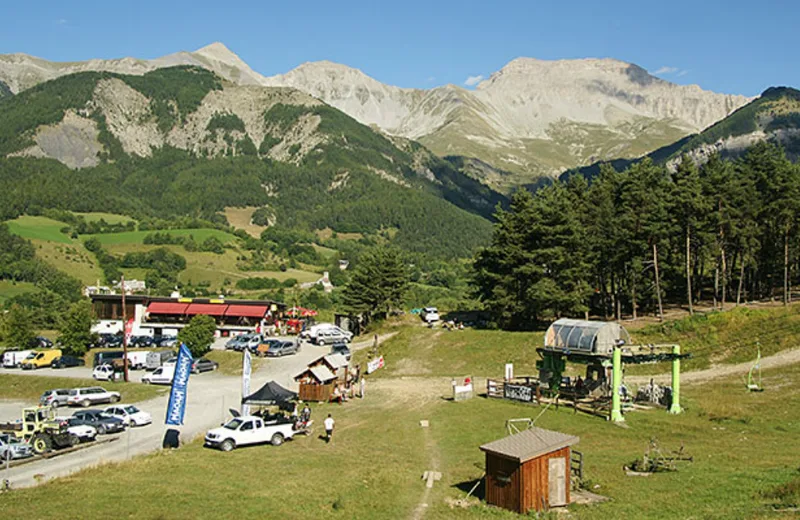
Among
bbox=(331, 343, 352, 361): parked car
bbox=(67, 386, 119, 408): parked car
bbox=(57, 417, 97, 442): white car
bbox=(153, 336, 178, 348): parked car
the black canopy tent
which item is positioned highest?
the black canopy tent

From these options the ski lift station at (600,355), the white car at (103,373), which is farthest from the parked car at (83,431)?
the ski lift station at (600,355)

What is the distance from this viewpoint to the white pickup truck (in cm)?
3584

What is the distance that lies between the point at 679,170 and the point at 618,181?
674 centimetres

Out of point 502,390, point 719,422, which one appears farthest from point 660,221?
point 719,422

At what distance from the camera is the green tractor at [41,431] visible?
3759cm

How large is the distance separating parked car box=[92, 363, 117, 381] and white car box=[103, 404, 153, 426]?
832 inches

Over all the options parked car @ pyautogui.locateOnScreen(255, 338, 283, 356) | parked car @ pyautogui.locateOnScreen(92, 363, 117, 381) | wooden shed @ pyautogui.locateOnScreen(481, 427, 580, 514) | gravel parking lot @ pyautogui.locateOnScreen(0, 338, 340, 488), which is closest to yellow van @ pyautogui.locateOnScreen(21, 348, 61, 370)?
gravel parking lot @ pyautogui.locateOnScreen(0, 338, 340, 488)

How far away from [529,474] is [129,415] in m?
30.6

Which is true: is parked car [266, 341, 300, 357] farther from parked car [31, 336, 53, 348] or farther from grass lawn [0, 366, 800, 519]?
parked car [31, 336, 53, 348]

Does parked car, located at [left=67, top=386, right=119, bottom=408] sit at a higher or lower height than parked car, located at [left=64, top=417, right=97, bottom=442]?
lower

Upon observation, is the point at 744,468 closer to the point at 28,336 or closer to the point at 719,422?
the point at 719,422

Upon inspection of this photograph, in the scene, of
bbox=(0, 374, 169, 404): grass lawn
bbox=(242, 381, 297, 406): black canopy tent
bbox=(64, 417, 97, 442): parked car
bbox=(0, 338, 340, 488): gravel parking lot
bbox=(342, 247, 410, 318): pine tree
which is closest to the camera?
bbox=(0, 338, 340, 488): gravel parking lot

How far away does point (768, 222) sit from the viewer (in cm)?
6750

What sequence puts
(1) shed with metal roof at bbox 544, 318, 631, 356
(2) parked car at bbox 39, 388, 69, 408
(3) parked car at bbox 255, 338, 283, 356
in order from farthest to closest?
1. (3) parked car at bbox 255, 338, 283, 356
2. (2) parked car at bbox 39, 388, 69, 408
3. (1) shed with metal roof at bbox 544, 318, 631, 356
